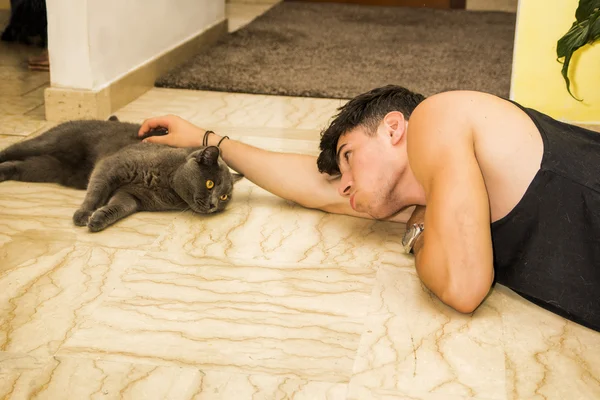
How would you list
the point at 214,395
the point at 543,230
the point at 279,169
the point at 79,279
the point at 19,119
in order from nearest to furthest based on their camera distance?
the point at 214,395 < the point at 543,230 < the point at 79,279 < the point at 279,169 < the point at 19,119

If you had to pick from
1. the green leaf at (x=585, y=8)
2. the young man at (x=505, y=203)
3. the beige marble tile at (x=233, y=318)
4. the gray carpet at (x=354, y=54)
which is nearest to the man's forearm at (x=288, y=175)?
the beige marble tile at (x=233, y=318)

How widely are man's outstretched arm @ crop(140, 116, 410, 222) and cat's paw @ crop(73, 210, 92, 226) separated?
12.3 inches

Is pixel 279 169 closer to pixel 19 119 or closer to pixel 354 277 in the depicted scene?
pixel 354 277

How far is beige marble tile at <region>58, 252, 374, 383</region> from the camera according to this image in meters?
1.48

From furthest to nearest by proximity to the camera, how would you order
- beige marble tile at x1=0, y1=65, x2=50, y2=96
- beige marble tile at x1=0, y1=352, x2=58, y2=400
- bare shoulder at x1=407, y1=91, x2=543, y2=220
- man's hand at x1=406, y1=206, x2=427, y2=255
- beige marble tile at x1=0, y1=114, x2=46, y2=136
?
beige marble tile at x1=0, y1=65, x2=50, y2=96 → beige marble tile at x1=0, y1=114, x2=46, y2=136 → man's hand at x1=406, y1=206, x2=427, y2=255 → bare shoulder at x1=407, y1=91, x2=543, y2=220 → beige marble tile at x1=0, y1=352, x2=58, y2=400

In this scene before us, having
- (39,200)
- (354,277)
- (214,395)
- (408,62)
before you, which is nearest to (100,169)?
(39,200)

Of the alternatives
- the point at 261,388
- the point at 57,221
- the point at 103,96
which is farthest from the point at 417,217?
the point at 103,96

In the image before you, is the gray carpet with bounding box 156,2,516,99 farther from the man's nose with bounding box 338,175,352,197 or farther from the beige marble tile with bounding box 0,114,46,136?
the man's nose with bounding box 338,175,352,197

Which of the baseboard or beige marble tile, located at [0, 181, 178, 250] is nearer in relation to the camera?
beige marble tile, located at [0, 181, 178, 250]

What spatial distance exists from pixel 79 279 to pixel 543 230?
Result: 1.05 meters

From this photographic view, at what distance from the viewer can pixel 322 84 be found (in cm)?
361

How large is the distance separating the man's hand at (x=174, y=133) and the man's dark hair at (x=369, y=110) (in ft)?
1.68

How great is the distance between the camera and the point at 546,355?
4.99 ft

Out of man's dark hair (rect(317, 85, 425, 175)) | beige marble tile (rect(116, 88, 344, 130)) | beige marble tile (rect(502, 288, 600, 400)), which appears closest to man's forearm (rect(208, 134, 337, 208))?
man's dark hair (rect(317, 85, 425, 175))
